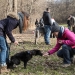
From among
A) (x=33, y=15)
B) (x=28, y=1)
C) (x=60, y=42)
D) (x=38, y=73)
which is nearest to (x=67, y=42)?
(x=60, y=42)

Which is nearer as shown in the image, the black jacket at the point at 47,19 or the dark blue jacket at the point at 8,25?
the dark blue jacket at the point at 8,25

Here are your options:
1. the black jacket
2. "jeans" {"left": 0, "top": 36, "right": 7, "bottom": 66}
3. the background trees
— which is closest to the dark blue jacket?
"jeans" {"left": 0, "top": 36, "right": 7, "bottom": 66}

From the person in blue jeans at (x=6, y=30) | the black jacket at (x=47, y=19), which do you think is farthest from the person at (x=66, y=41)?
the black jacket at (x=47, y=19)

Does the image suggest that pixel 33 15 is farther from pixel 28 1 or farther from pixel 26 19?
pixel 26 19

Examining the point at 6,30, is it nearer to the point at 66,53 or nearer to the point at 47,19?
the point at 66,53

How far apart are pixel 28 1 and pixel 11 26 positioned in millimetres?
31173

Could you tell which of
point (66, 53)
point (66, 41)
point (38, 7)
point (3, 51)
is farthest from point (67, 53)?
point (38, 7)

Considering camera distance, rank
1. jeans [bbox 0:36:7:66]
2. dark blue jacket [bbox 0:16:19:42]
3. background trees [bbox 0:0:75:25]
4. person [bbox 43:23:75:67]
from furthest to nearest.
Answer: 1. background trees [bbox 0:0:75:25]
2. person [bbox 43:23:75:67]
3. jeans [bbox 0:36:7:66]
4. dark blue jacket [bbox 0:16:19:42]

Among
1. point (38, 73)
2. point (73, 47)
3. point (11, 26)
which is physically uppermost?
point (11, 26)

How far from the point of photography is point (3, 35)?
6.09 meters

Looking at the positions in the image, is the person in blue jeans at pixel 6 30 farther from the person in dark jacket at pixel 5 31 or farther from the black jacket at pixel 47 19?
the black jacket at pixel 47 19

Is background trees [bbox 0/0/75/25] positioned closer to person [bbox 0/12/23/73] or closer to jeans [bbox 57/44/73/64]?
jeans [bbox 57/44/73/64]

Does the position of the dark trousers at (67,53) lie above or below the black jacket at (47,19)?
below

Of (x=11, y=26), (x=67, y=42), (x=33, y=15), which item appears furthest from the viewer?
(x=33, y=15)
